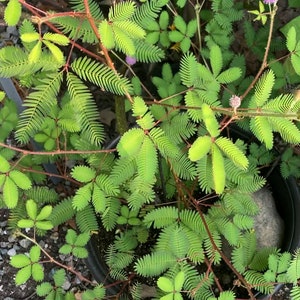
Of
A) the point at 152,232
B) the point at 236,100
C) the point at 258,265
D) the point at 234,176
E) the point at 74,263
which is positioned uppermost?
the point at 236,100

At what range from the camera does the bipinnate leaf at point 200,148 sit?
1.35 m

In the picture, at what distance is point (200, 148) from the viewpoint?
136cm

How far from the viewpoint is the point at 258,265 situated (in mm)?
1965

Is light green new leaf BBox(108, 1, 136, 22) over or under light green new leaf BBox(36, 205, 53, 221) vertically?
over

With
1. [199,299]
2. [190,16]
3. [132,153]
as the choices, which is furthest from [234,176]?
[190,16]

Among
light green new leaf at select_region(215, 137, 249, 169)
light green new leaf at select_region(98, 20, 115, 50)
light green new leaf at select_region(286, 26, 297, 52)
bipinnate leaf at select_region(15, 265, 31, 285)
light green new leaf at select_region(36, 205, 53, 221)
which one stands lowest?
bipinnate leaf at select_region(15, 265, 31, 285)

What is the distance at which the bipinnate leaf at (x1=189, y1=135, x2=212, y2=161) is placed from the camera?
1346mm

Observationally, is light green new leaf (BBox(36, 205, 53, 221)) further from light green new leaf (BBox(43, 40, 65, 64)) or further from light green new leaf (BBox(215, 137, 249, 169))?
light green new leaf (BBox(215, 137, 249, 169))

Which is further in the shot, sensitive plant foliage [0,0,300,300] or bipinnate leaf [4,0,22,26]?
sensitive plant foliage [0,0,300,300]

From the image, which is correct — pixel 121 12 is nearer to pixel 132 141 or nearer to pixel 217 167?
pixel 132 141

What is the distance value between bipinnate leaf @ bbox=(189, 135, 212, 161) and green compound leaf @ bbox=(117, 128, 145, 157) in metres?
0.18

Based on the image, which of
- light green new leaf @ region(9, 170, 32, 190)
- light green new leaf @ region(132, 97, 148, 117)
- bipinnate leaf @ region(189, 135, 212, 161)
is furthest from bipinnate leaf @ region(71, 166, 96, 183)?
bipinnate leaf @ region(189, 135, 212, 161)

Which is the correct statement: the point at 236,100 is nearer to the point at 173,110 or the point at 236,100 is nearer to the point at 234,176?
the point at 173,110

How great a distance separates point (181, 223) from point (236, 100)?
0.68m
